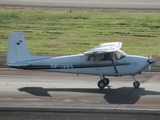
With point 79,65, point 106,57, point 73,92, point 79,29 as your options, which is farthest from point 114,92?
point 79,29

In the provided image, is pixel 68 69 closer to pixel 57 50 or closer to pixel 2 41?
pixel 57 50

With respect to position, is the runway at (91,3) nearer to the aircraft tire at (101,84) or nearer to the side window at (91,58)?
the side window at (91,58)

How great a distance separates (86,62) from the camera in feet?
84.8

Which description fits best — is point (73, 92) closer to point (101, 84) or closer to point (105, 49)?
point (101, 84)

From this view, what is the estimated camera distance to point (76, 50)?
3700cm

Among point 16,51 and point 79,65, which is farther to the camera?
point 16,51

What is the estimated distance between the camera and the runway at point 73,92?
22672 millimetres

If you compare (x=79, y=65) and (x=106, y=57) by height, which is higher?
(x=106, y=57)

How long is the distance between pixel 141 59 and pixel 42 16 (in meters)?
26.9

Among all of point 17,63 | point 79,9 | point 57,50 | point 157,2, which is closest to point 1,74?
point 17,63

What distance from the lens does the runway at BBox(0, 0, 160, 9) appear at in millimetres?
57812

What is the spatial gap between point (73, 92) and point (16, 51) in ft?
12.0

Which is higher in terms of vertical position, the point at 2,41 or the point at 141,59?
the point at 2,41

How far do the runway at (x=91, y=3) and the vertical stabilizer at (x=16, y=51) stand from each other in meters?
31.6
